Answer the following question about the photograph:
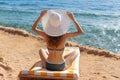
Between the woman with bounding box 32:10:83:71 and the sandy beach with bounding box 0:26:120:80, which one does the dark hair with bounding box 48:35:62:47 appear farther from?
the sandy beach with bounding box 0:26:120:80

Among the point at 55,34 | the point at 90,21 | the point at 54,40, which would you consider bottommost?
the point at 90,21

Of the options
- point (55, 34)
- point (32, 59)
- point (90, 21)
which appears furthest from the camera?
point (90, 21)

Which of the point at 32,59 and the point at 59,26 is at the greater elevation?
the point at 59,26

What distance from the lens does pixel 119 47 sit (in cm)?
1109

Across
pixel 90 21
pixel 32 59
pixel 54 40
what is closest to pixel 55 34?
pixel 54 40

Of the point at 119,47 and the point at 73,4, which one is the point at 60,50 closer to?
the point at 119,47

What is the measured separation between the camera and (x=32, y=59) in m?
7.60

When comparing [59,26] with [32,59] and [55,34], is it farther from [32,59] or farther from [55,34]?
[32,59]

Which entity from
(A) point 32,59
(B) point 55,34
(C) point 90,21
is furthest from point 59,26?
(C) point 90,21

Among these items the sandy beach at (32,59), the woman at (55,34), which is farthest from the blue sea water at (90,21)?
the woman at (55,34)

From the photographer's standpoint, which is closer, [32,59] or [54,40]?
[54,40]

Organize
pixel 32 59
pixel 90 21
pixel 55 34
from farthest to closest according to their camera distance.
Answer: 1. pixel 90 21
2. pixel 32 59
3. pixel 55 34

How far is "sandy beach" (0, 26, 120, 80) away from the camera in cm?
664

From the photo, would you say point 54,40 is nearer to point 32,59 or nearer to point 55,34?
point 55,34
